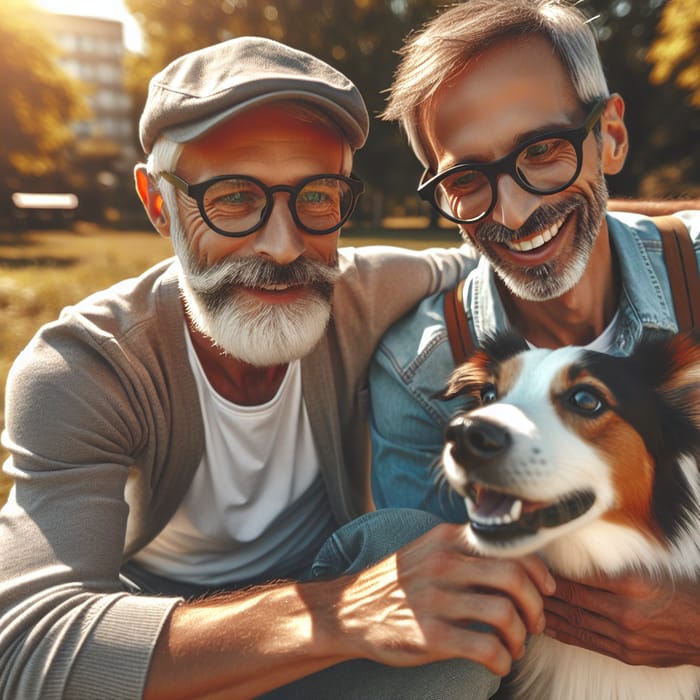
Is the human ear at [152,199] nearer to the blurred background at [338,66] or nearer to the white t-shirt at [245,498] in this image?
the white t-shirt at [245,498]

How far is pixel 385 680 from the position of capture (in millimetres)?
1821

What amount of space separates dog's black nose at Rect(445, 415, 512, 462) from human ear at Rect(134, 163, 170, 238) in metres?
1.41

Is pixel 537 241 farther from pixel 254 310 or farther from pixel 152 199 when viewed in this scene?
pixel 152 199

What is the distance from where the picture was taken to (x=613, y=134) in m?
2.68

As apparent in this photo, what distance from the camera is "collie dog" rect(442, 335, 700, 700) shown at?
1.73 m

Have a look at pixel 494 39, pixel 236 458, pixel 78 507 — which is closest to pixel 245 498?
pixel 236 458

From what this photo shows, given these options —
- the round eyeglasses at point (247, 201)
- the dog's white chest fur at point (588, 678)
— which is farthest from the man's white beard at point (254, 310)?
the dog's white chest fur at point (588, 678)

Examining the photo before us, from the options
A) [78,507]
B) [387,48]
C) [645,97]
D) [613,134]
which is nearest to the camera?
[78,507]

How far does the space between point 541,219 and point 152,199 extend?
1412mm

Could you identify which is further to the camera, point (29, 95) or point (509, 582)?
point (29, 95)

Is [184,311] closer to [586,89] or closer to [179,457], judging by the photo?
[179,457]

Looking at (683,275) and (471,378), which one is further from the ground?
(683,275)

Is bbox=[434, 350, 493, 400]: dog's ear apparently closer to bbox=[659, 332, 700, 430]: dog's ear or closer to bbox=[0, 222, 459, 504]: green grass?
bbox=[659, 332, 700, 430]: dog's ear

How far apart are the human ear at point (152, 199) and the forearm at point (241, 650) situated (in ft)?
4.60
